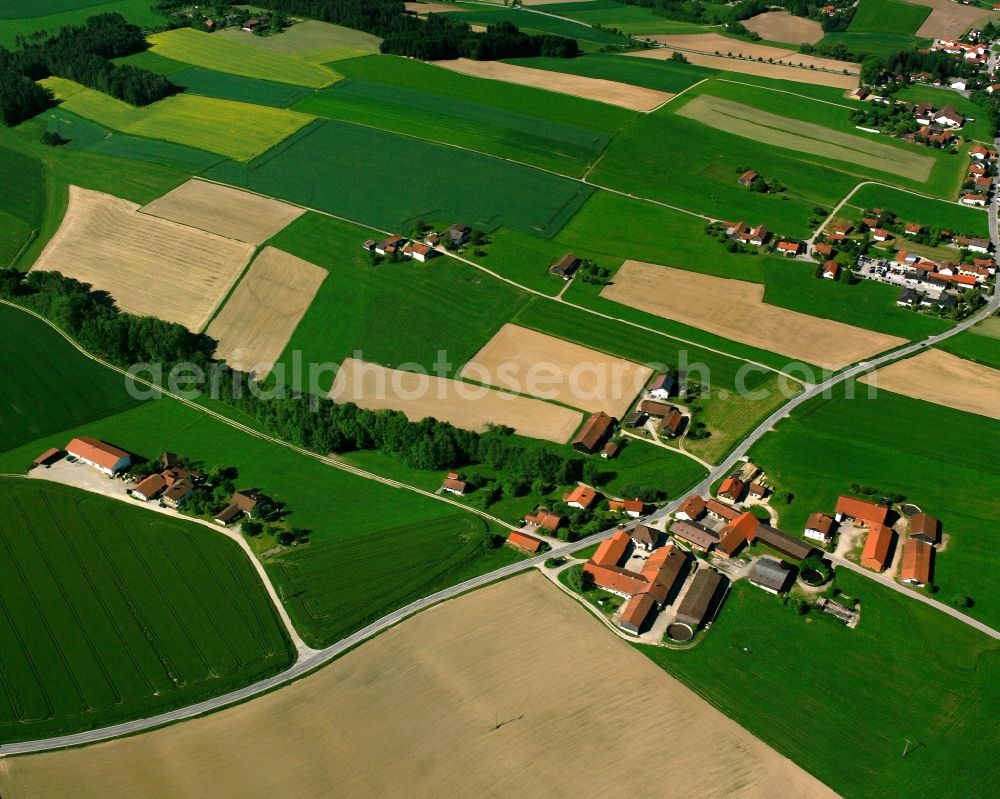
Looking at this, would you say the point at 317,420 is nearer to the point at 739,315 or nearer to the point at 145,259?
the point at 145,259

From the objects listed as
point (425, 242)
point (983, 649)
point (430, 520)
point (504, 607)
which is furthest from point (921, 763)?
point (425, 242)

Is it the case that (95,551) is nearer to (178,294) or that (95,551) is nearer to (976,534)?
(178,294)

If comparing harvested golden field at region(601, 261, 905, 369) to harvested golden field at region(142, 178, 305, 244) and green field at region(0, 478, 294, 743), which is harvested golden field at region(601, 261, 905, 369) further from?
green field at region(0, 478, 294, 743)

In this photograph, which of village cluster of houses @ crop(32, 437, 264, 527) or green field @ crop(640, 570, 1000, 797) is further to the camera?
village cluster of houses @ crop(32, 437, 264, 527)

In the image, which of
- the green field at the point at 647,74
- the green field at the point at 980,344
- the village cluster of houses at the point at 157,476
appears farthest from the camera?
the green field at the point at 647,74

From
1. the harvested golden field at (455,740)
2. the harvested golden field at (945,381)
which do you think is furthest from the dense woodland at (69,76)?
the harvested golden field at (945,381)

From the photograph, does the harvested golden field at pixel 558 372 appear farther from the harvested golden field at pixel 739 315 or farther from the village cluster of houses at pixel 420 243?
the village cluster of houses at pixel 420 243

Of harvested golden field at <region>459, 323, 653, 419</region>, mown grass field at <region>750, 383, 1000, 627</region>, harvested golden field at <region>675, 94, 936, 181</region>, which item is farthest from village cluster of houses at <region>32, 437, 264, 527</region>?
harvested golden field at <region>675, 94, 936, 181</region>
